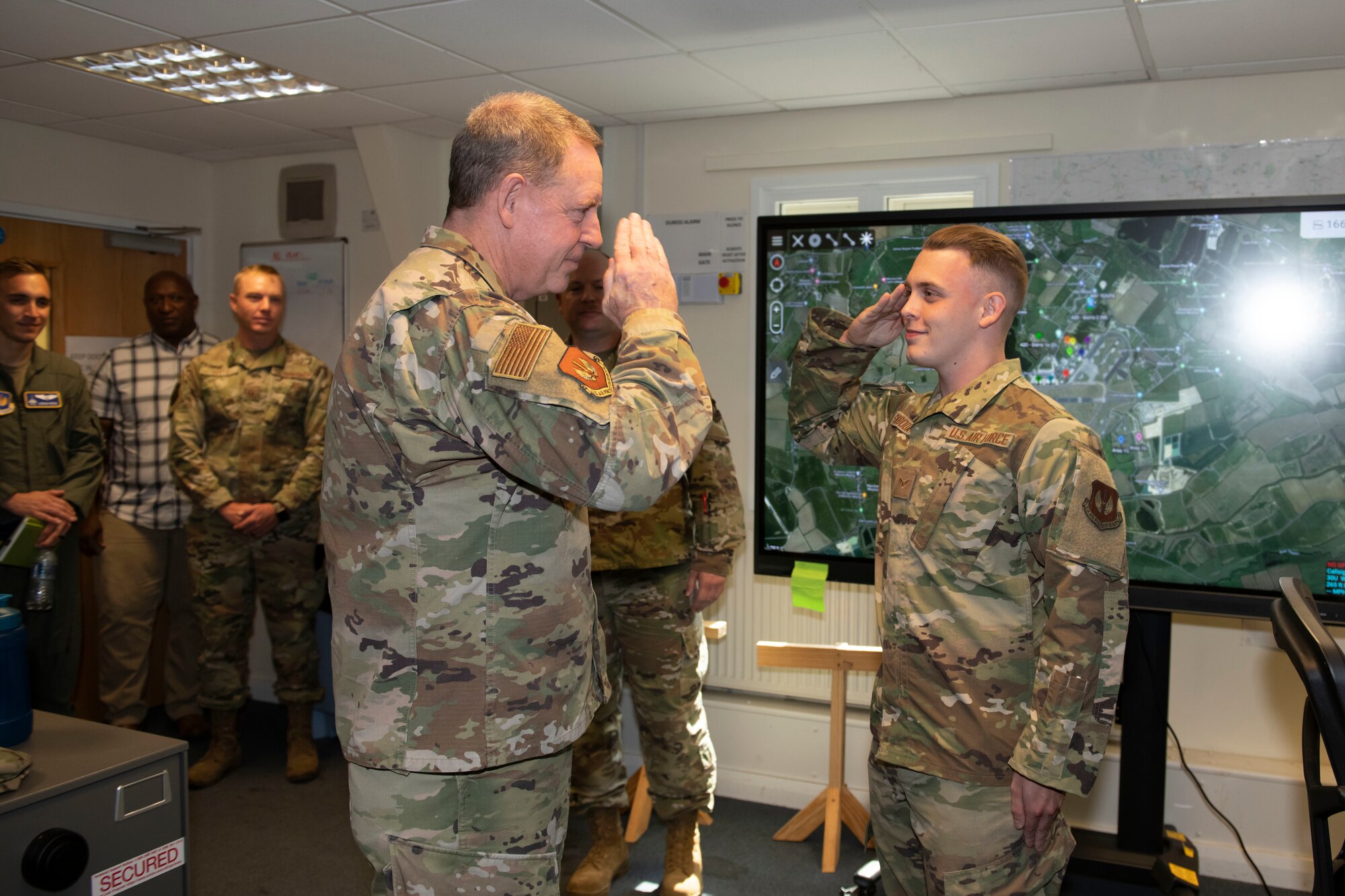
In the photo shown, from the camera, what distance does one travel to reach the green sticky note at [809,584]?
2.76 metres

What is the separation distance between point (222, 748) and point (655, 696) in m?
1.89

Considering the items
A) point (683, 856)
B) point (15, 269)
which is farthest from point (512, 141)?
point (15, 269)

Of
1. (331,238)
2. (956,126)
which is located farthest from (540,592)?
(331,238)

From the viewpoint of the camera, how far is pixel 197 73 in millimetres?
3176

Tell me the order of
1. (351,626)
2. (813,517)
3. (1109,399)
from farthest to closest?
1. (813,517)
2. (1109,399)
3. (351,626)

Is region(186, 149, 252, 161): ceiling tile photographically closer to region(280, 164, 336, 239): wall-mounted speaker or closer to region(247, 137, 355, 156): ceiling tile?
region(247, 137, 355, 156): ceiling tile

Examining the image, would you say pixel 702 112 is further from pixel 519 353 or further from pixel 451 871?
pixel 451 871

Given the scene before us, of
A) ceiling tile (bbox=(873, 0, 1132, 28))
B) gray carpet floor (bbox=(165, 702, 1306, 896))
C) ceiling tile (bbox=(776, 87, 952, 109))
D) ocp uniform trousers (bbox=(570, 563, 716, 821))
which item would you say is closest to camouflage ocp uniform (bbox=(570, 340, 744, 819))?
ocp uniform trousers (bbox=(570, 563, 716, 821))

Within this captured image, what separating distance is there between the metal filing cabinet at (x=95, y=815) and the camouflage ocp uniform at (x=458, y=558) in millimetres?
495

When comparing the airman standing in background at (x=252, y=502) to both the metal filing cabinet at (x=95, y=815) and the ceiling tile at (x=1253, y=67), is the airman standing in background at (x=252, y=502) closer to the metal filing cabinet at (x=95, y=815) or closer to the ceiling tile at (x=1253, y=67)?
the metal filing cabinet at (x=95, y=815)

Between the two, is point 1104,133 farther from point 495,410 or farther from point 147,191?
point 147,191

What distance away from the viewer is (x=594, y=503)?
125 centimetres

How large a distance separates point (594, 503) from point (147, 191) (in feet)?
13.1

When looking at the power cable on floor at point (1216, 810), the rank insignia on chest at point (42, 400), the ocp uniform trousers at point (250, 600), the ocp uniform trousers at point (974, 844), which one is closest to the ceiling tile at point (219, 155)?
the rank insignia on chest at point (42, 400)
